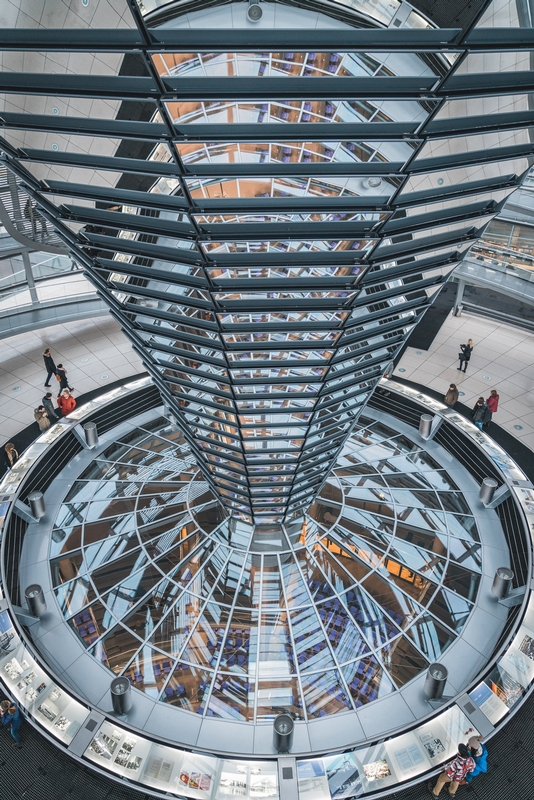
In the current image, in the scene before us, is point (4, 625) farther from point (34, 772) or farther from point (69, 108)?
point (69, 108)

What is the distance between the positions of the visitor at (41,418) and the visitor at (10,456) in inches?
44.9

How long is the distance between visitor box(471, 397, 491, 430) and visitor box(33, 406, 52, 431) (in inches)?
511

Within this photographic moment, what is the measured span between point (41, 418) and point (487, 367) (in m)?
15.5

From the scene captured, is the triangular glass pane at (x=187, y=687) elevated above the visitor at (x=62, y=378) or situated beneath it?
situated beneath

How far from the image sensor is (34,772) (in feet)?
36.1

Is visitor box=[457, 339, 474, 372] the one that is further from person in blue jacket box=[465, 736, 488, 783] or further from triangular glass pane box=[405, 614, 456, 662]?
person in blue jacket box=[465, 736, 488, 783]

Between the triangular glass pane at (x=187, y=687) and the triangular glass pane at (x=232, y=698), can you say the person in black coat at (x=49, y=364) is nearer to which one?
the triangular glass pane at (x=187, y=687)

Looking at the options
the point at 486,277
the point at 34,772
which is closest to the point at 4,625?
the point at 34,772

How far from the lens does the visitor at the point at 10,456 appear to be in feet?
57.5

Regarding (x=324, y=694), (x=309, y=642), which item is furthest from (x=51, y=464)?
(x=324, y=694)

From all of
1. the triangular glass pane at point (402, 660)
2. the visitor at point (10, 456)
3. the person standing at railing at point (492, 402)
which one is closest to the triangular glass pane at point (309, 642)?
the triangular glass pane at point (402, 660)

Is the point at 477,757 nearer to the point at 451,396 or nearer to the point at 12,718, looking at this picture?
the point at 12,718

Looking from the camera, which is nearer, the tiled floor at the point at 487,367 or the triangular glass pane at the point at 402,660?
the triangular glass pane at the point at 402,660

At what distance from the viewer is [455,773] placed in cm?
1054
